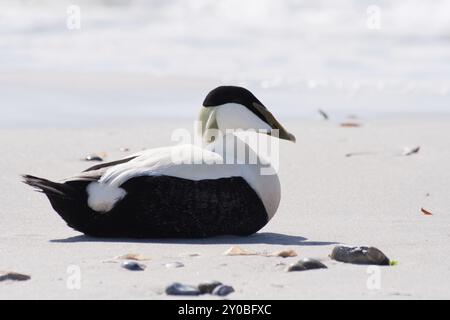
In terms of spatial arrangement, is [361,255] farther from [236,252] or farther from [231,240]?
[231,240]

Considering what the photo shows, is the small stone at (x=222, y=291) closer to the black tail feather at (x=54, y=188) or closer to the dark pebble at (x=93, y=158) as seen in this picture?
the black tail feather at (x=54, y=188)

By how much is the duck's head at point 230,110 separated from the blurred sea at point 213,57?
20.0ft

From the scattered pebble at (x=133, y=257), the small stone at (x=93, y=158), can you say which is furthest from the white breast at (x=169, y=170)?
the small stone at (x=93, y=158)

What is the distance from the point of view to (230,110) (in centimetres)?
669

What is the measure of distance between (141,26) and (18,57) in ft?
19.1

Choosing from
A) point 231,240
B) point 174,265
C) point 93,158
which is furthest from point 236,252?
point 93,158

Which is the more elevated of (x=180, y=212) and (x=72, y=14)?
(x=72, y=14)

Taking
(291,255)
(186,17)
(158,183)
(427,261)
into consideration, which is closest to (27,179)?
(158,183)

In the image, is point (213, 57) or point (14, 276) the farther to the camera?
point (213, 57)

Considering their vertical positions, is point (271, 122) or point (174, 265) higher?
point (271, 122)

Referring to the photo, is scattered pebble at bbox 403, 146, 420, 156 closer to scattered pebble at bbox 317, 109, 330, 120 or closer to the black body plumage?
scattered pebble at bbox 317, 109, 330, 120

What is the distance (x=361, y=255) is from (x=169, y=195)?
4.02 ft

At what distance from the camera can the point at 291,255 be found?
18.9ft
